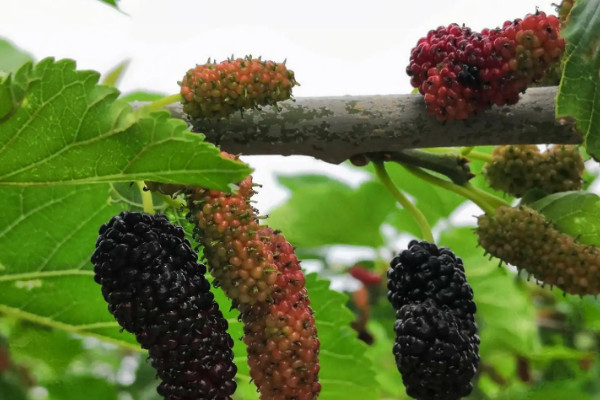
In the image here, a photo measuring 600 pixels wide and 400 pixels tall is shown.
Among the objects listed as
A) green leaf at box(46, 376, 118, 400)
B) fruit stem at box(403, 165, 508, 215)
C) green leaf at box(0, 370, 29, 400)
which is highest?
fruit stem at box(403, 165, 508, 215)

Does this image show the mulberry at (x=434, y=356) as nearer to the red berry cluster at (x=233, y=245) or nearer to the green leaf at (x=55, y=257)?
the red berry cluster at (x=233, y=245)

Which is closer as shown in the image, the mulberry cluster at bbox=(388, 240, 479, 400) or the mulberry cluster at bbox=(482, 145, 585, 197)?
the mulberry cluster at bbox=(388, 240, 479, 400)

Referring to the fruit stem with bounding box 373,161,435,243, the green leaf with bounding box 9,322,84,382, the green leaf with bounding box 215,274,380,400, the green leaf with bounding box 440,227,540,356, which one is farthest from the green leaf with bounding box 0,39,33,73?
the green leaf with bounding box 440,227,540,356

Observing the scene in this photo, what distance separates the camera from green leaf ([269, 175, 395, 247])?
5.69 ft

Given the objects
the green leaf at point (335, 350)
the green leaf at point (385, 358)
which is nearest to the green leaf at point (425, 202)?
the green leaf at point (385, 358)

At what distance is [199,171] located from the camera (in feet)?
2.18

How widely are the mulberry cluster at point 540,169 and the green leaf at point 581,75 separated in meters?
0.28

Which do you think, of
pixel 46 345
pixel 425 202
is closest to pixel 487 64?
pixel 46 345

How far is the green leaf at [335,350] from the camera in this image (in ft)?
3.69

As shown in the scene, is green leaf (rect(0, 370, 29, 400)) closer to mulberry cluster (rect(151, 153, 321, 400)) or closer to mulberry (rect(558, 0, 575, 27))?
mulberry cluster (rect(151, 153, 321, 400))

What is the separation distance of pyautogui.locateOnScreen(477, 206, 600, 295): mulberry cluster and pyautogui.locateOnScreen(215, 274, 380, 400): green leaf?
28 cm

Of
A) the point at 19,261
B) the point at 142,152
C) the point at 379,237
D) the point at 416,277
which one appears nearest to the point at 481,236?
the point at 416,277

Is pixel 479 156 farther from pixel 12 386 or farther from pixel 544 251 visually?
pixel 12 386

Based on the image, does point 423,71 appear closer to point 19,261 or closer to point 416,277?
point 416,277
